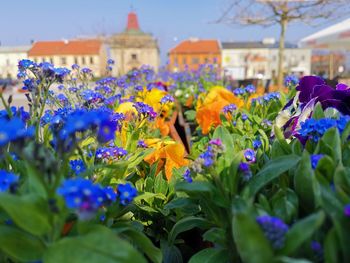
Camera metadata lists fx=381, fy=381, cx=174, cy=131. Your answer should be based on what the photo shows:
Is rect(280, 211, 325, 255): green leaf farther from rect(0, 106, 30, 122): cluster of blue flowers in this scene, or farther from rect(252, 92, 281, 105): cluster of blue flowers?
rect(252, 92, 281, 105): cluster of blue flowers

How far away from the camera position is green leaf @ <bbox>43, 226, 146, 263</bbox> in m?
0.72

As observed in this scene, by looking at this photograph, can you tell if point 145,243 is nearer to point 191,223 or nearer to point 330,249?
point 191,223

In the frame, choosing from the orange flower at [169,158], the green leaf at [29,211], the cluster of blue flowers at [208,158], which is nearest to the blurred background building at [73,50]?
the orange flower at [169,158]

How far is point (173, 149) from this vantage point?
1.71 m

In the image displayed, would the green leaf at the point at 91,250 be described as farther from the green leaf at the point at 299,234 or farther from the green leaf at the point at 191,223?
the green leaf at the point at 191,223

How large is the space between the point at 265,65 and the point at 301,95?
5953 centimetres

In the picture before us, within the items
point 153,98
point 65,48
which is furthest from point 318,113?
point 65,48

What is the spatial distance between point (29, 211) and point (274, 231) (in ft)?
1.54

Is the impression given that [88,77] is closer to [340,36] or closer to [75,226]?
[75,226]

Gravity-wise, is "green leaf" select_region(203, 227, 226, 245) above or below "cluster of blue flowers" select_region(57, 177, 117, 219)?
below

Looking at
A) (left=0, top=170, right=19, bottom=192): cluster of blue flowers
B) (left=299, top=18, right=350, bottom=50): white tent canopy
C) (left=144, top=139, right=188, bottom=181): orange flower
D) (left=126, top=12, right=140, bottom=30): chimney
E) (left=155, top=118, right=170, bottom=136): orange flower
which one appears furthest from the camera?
(left=126, top=12, right=140, bottom=30): chimney

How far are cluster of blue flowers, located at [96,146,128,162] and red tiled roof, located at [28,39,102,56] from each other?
61957mm

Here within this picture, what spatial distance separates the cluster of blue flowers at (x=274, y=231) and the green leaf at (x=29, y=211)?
42 cm

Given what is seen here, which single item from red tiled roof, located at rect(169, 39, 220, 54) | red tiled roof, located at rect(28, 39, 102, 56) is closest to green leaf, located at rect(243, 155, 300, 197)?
red tiled roof, located at rect(169, 39, 220, 54)
